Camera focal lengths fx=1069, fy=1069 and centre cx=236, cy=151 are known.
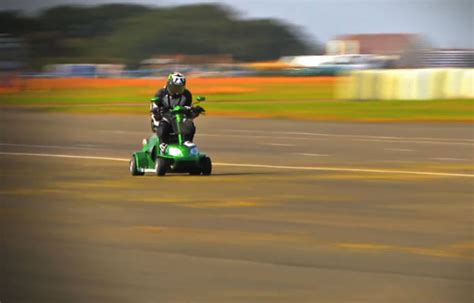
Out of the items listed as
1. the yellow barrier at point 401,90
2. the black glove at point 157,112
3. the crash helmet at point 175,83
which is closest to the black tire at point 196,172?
the black glove at point 157,112

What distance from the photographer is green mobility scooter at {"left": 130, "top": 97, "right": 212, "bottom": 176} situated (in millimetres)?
10453

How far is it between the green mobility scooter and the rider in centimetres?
5

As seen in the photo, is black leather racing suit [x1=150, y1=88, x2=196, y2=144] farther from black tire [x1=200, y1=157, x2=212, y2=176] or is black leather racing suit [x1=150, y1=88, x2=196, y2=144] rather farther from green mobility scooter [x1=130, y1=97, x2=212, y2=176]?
black tire [x1=200, y1=157, x2=212, y2=176]

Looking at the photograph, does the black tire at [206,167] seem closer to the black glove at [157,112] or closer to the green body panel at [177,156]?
the green body panel at [177,156]

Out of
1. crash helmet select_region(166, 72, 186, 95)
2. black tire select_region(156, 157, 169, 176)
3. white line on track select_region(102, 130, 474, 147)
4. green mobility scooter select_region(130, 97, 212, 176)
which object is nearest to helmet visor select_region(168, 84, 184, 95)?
crash helmet select_region(166, 72, 186, 95)

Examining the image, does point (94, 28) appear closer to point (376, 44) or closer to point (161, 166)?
point (376, 44)

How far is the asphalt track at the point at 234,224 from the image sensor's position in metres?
1.90

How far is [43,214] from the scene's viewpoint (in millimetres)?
1895

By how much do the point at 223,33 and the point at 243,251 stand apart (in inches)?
69.1

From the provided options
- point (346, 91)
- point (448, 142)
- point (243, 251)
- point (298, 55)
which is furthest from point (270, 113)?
point (298, 55)

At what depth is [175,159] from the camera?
34.3ft

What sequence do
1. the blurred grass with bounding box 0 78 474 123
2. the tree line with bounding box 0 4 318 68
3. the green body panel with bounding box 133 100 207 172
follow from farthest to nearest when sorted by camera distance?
the blurred grass with bounding box 0 78 474 123 < the green body panel with bounding box 133 100 207 172 < the tree line with bounding box 0 4 318 68

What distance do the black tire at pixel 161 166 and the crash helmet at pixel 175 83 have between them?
668mm

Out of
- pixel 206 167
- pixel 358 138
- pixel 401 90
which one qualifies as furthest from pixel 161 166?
pixel 401 90
